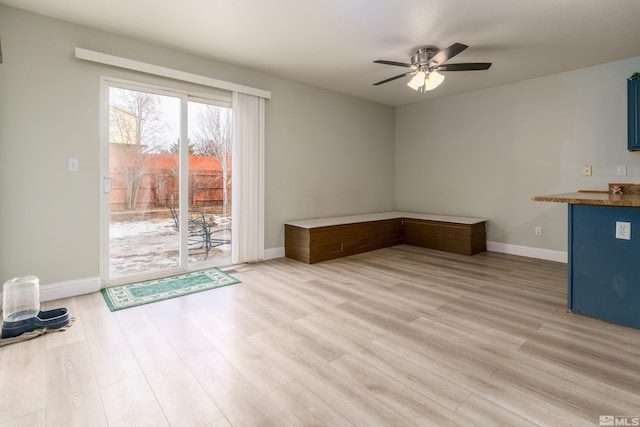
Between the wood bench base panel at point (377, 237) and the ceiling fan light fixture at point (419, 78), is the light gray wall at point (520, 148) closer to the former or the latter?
the wood bench base panel at point (377, 237)

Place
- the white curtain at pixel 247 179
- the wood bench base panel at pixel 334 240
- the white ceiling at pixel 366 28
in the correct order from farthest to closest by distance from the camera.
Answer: the wood bench base panel at pixel 334 240
the white curtain at pixel 247 179
the white ceiling at pixel 366 28

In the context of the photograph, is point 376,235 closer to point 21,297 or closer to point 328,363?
point 328,363

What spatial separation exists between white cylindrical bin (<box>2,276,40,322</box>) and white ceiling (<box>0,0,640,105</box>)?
233 centimetres

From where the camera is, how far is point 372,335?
230 cm

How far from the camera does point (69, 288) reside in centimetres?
308

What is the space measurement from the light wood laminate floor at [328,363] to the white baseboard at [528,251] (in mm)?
1559

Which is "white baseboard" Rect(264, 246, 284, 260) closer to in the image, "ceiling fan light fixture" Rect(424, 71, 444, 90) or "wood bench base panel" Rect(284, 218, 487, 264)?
"wood bench base panel" Rect(284, 218, 487, 264)

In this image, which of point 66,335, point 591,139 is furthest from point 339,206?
point 66,335

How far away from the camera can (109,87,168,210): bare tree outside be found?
3340 mm

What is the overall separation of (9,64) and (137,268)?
7.09 feet

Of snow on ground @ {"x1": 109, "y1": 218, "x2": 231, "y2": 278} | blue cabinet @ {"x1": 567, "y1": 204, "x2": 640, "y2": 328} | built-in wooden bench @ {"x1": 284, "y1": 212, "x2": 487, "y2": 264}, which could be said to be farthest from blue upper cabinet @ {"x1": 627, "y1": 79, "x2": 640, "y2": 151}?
snow on ground @ {"x1": 109, "y1": 218, "x2": 231, "y2": 278}

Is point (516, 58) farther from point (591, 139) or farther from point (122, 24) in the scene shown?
point (122, 24)

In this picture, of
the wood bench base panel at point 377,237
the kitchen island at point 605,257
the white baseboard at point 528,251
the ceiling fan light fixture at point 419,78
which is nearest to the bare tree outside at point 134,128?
the wood bench base panel at point 377,237

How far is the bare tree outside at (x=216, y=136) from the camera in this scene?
394cm
